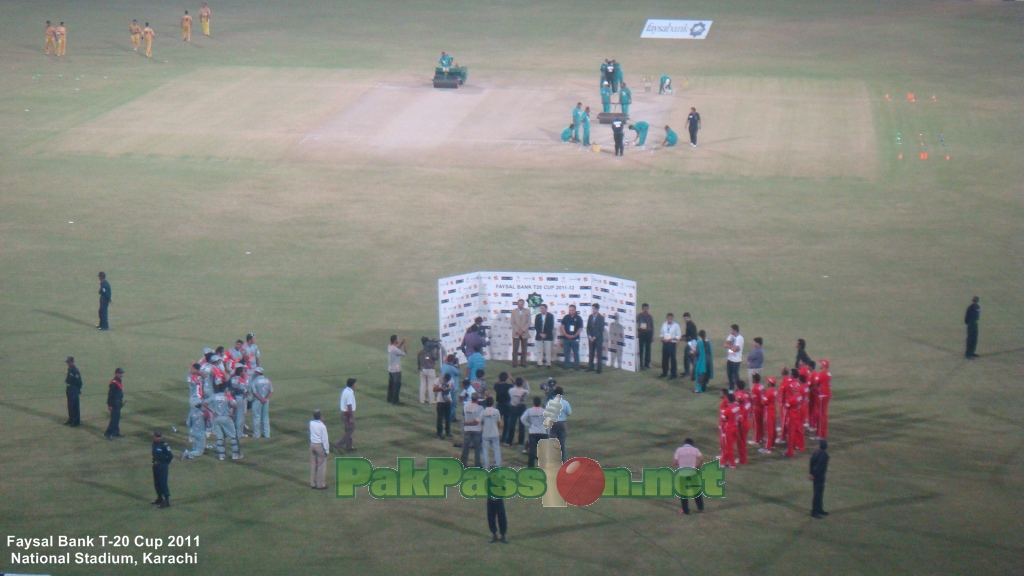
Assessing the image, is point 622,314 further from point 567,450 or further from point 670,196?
point 670,196

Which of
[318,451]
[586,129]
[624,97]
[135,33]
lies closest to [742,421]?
[318,451]

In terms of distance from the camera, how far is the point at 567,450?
78.0 ft

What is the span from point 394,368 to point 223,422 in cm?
453

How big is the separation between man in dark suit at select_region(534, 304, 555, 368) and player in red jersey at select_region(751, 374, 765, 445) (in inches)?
232

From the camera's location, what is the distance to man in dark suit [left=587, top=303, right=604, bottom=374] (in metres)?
28.1

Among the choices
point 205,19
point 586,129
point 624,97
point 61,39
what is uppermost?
point 205,19

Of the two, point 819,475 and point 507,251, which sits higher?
point 507,251

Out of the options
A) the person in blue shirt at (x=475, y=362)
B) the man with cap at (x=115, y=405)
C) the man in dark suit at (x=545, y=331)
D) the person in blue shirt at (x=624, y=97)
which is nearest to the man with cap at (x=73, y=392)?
the man with cap at (x=115, y=405)

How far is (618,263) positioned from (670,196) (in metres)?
7.60

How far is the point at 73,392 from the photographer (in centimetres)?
2464

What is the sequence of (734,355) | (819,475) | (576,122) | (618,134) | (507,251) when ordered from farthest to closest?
(576,122), (618,134), (507,251), (734,355), (819,475)

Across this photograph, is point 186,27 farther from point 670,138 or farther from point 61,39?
point 670,138

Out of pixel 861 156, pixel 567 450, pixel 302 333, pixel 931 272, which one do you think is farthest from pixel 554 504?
pixel 861 156

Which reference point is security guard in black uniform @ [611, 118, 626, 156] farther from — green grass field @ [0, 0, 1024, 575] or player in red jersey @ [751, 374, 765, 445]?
player in red jersey @ [751, 374, 765, 445]
